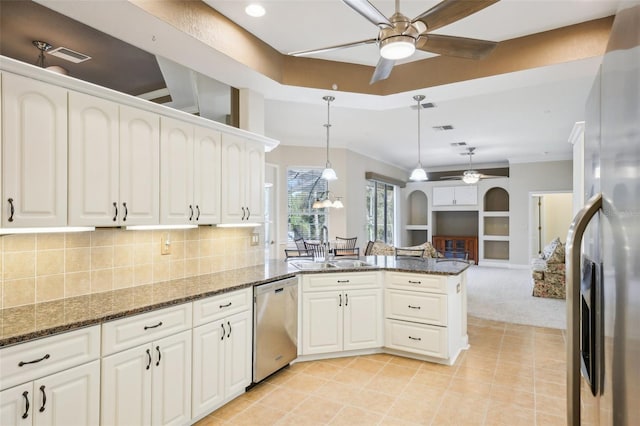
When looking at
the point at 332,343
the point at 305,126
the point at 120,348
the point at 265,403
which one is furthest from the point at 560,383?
the point at 305,126

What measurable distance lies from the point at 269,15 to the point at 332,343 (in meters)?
3.08

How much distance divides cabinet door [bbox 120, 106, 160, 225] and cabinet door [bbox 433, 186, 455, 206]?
32.0 ft

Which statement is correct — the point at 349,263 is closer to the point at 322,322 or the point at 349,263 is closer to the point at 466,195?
the point at 322,322

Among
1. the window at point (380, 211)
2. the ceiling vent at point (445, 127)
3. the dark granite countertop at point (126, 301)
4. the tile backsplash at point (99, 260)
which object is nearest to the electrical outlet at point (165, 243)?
the tile backsplash at point (99, 260)

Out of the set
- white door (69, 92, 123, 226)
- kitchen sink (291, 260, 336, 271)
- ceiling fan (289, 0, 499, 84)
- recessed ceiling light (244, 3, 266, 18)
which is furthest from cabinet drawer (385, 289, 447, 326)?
recessed ceiling light (244, 3, 266, 18)

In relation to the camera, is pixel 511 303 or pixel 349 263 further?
pixel 511 303

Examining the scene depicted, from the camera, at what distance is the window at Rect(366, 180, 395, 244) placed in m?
9.28

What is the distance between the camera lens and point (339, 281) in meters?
3.72

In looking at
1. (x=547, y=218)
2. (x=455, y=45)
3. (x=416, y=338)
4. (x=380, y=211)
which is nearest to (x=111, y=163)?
(x=455, y=45)

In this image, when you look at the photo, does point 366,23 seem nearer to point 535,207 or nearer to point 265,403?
point 265,403

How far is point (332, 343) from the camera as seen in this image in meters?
3.71

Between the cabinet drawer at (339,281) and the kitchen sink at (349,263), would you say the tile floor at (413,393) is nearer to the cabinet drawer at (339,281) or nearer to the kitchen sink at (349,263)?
the cabinet drawer at (339,281)

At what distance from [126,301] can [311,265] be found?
2.02 meters

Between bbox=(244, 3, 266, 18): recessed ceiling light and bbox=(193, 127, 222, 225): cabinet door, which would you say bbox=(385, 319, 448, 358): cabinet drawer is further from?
bbox=(244, 3, 266, 18): recessed ceiling light
